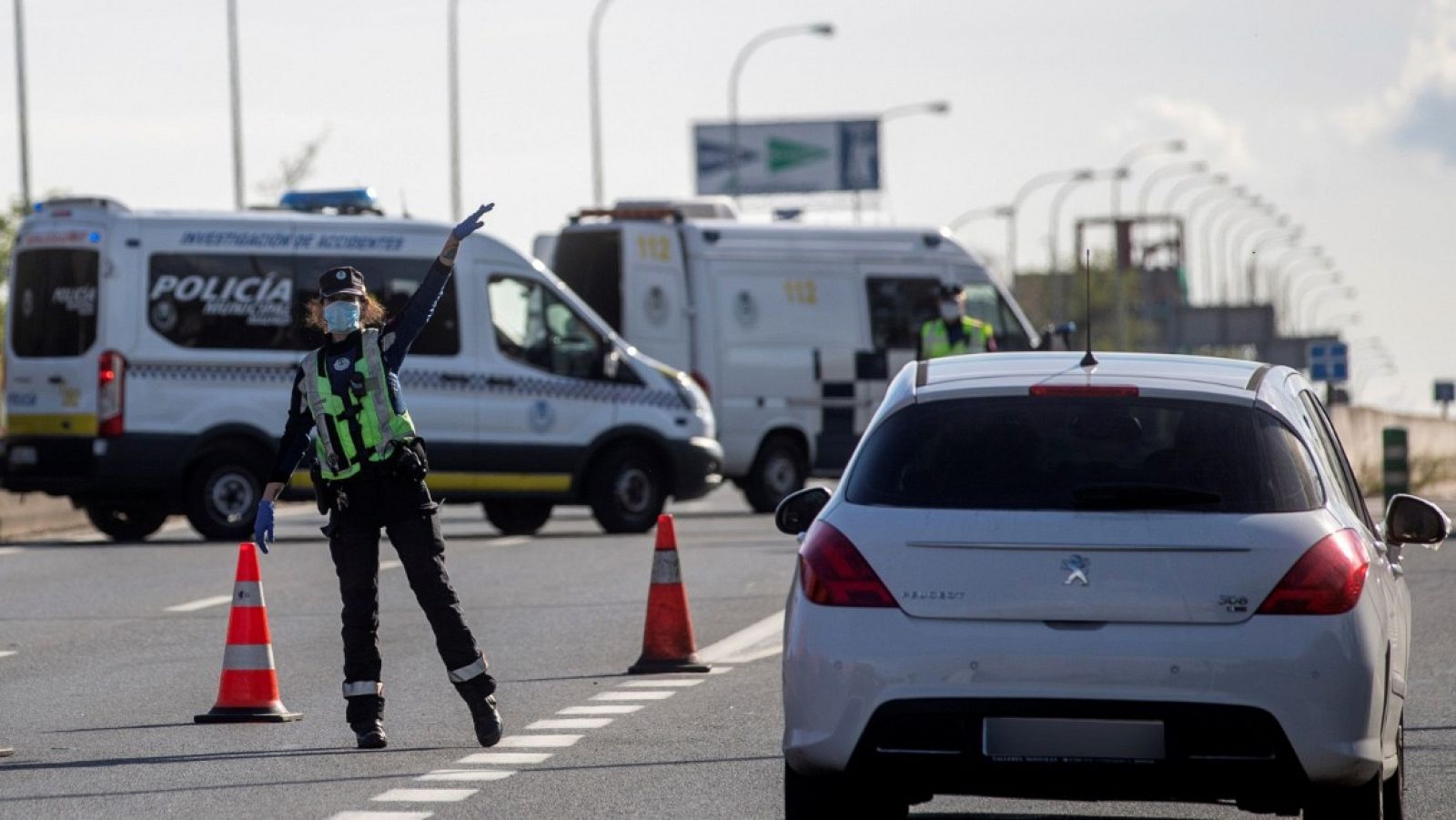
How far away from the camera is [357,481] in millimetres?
9945

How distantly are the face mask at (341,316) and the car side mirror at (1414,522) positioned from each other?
3735 millimetres

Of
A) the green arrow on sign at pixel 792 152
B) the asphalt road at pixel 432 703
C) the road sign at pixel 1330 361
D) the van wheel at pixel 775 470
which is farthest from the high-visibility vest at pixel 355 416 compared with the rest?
the green arrow on sign at pixel 792 152

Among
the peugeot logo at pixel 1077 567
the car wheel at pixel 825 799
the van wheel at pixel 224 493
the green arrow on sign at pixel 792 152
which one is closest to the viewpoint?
the peugeot logo at pixel 1077 567

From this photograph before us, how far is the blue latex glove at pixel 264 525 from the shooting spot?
10.2 meters

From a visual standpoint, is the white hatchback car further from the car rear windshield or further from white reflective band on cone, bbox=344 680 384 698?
Answer: white reflective band on cone, bbox=344 680 384 698

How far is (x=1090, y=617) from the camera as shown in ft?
22.4

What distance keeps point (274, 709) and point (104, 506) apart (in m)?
12.6

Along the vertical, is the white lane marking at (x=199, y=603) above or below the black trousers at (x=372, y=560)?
below

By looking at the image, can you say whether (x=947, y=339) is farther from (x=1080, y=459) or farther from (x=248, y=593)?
(x=1080, y=459)

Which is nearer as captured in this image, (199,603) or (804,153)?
(199,603)

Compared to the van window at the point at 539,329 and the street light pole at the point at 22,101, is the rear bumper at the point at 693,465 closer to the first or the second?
the van window at the point at 539,329

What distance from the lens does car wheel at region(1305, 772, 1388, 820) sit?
7.04m

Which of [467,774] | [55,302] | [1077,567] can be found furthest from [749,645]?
[55,302]

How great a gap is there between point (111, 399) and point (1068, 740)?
1584 centimetres
